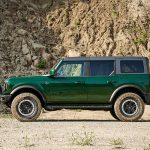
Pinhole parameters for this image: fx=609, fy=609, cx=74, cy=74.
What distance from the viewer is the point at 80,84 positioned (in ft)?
61.5

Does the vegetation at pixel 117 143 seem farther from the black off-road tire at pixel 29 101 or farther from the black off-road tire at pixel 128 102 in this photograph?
the black off-road tire at pixel 29 101

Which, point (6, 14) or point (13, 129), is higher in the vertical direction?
point (6, 14)

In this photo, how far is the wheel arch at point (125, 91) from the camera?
18.8 m

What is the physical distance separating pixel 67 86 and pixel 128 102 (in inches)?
76.7

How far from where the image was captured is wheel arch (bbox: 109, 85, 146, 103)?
18.8 metres

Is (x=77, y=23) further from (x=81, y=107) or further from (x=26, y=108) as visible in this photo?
(x=26, y=108)

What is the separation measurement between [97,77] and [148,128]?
329 cm

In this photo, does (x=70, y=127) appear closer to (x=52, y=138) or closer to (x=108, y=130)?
(x=108, y=130)

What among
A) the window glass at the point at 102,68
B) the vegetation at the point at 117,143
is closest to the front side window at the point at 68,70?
the window glass at the point at 102,68

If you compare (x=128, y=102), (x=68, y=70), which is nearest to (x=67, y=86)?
(x=68, y=70)

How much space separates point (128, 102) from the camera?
18797mm

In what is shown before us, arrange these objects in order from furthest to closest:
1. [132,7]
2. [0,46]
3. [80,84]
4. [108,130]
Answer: [132,7], [0,46], [80,84], [108,130]

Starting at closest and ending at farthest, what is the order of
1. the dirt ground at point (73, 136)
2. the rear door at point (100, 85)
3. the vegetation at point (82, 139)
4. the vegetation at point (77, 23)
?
1. the dirt ground at point (73, 136)
2. the vegetation at point (82, 139)
3. the rear door at point (100, 85)
4. the vegetation at point (77, 23)

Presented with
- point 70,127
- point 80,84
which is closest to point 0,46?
point 80,84
